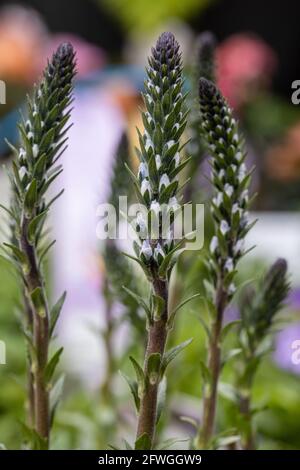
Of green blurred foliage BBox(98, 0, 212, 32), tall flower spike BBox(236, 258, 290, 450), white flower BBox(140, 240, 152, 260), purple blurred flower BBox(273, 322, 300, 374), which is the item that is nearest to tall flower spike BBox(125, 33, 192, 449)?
white flower BBox(140, 240, 152, 260)

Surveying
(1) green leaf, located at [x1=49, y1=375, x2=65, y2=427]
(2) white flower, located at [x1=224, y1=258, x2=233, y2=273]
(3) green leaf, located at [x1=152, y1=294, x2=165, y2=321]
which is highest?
(2) white flower, located at [x1=224, y1=258, x2=233, y2=273]

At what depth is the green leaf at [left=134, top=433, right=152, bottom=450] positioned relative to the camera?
301 millimetres

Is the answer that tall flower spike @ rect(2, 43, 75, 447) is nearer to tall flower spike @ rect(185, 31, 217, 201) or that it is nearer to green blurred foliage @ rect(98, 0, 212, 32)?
tall flower spike @ rect(185, 31, 217, 201)

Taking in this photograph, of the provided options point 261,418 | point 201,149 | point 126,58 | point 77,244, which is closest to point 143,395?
point 201,149

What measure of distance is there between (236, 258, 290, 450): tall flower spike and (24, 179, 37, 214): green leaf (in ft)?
0.43

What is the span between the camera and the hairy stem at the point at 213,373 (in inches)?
13.0

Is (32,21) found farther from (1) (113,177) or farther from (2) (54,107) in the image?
(2) (54,107)

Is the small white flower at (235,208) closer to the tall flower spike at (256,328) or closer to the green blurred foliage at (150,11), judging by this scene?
the tall flower spike at (256,328)

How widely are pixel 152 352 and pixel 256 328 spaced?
10 cm

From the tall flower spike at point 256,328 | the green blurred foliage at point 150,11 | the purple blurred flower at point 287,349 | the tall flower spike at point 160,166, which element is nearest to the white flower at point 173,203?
the tall flower spike at point 160,166

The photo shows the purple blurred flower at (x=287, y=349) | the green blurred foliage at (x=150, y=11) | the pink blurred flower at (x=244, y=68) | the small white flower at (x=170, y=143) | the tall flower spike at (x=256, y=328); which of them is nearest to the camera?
the small white flower at (x=170, y=143)

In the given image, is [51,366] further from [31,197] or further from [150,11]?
[150,11]
